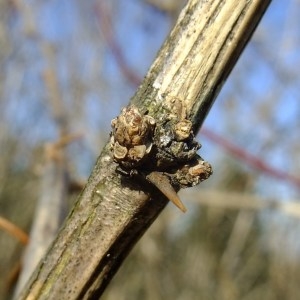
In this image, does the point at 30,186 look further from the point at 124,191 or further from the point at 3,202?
the point at 124,191

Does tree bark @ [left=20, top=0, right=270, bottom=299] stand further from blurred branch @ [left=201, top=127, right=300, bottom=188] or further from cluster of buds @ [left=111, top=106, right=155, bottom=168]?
blurred branch @ [left=201, top=127, right=300, bottom=188]

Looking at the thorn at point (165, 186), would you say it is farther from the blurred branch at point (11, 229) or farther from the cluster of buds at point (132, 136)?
the blurred branch at point (11, 229)

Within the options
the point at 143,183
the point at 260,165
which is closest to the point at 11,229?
the point at 143,183

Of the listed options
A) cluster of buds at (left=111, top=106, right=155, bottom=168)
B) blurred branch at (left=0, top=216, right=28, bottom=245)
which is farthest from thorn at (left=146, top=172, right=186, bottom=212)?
blurred branch at (left=0, top=216, right=28, bottom=245)

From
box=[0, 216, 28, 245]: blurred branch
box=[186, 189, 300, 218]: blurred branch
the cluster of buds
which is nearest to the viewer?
the cluster of buds

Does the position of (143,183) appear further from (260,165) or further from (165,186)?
(260,165)

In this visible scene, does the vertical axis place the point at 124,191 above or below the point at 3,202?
above

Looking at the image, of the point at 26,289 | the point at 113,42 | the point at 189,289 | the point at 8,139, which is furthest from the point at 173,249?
the point at 26,289
